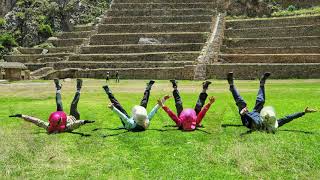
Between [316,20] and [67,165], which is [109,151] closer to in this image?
[67,165]

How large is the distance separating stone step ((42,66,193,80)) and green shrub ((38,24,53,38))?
14511mm

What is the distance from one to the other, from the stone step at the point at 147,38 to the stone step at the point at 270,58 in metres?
3.97

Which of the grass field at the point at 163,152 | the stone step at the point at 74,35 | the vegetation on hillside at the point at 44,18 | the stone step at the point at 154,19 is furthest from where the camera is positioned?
the vegetation on hillside at the point at 44,18

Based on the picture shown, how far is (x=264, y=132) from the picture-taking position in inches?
440

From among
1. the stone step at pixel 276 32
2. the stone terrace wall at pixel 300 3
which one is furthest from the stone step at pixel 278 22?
the stone terrace wall at pixel 300 3

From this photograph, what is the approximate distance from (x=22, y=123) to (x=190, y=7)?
133 feet

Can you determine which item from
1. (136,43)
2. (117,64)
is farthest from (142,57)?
(136,43)

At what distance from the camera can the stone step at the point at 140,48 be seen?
43.2m

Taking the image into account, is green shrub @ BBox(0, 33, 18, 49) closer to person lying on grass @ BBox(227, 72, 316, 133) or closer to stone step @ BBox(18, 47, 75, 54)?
stone step @ BBox(18, 47, 75, 54)

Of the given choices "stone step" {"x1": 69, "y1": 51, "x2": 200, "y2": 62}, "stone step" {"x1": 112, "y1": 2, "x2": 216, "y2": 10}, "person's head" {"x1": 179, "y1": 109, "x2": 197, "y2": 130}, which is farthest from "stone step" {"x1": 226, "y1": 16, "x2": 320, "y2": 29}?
"person's head" {"x1": 179, "y1": 109, "x2": 197, "y2": 130}

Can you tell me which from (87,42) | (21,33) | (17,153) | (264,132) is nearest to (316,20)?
(87,42)

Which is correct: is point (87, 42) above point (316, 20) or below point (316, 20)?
below

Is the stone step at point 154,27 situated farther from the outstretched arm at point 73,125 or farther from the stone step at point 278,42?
the outstretched arm at point 73,125

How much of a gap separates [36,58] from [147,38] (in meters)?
10.6
